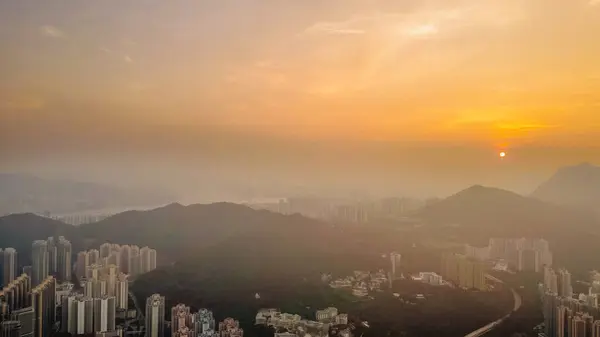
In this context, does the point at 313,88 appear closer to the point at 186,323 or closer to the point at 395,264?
the point at 395,264

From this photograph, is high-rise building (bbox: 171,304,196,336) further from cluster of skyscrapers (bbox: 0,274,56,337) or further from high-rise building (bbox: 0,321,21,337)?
high-rise building (bbox: 0,321,21,337)

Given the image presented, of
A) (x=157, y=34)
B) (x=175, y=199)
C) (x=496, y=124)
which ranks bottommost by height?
(x=175, y=199)

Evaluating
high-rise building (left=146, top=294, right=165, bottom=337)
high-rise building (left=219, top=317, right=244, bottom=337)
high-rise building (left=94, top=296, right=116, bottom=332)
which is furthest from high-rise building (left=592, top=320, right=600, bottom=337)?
high-rise building (left=94, top=296, right=116, bottom=332)

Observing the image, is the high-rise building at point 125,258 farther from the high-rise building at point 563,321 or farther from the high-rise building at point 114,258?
the high-rise building at point 563,321

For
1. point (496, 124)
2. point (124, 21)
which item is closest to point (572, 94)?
point (496, 124)

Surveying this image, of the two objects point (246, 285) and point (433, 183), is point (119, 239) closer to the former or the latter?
point (246, 285)

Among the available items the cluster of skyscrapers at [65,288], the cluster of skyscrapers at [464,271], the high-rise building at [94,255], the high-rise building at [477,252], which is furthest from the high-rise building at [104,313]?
the high-rise building at [477,252]
